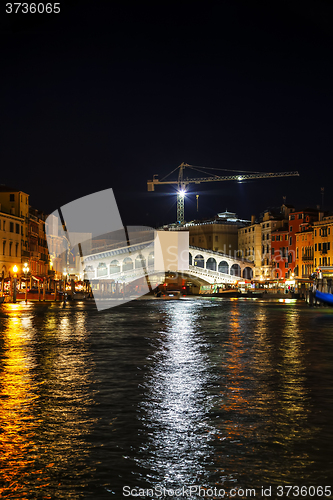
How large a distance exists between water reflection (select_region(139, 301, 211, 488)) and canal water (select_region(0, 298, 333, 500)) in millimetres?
13

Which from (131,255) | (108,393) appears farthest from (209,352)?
(131,255)

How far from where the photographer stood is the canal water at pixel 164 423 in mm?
4273

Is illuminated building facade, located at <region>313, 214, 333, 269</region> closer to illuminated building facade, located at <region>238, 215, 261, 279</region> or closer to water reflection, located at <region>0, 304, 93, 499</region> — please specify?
illuminated building facade, located at <region>238, 215, 261, 279</region>

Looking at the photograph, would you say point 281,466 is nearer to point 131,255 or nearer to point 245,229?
point 131,255

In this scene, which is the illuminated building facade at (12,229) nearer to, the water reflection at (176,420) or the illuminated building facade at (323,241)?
the illuminated building facade at (323,241)

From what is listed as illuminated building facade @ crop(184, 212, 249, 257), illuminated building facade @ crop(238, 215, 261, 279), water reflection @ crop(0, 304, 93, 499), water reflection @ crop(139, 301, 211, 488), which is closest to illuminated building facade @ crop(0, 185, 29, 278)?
illuminated building facade @ crop(238, 215, 261, 279)

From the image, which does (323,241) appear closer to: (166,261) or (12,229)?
(166,261)

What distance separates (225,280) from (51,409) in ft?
261

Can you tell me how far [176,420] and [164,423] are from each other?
0.17 m

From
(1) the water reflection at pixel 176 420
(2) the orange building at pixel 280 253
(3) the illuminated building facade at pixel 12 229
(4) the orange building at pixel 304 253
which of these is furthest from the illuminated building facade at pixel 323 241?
(1) the water reflection at pixel 176 420

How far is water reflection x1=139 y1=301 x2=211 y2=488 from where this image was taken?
4527 millimetres

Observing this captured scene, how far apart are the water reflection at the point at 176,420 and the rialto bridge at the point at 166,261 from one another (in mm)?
73482

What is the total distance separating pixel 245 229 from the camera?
104m

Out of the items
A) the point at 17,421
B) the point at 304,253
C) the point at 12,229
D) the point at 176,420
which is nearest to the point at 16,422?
the point at 17,421
